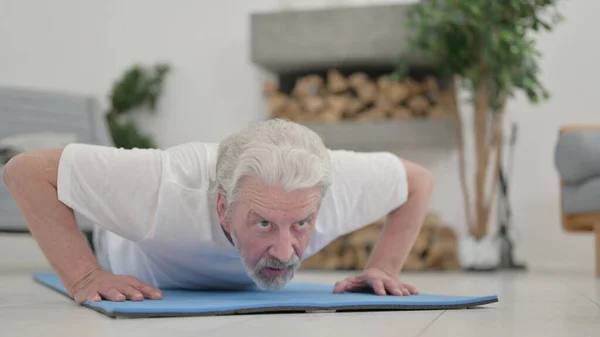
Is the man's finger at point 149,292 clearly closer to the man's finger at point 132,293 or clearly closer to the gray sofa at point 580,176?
the man's finger at point 132,293

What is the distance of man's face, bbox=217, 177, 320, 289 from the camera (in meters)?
1.65

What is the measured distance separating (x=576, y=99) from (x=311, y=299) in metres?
3.49

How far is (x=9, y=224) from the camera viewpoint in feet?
12.0

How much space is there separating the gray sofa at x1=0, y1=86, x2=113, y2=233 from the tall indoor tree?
66.3 inches

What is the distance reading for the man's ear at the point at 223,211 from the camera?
181 centimetres

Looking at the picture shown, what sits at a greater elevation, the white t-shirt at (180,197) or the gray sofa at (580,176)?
the white t-shirt at (180,197)

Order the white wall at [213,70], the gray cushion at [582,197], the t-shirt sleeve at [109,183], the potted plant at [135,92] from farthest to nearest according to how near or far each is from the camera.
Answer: the potted plant at [135,92] → the white wall at [213,70] → the gray cushion at [582,197] → the t-shirt sleeve at [109,183]

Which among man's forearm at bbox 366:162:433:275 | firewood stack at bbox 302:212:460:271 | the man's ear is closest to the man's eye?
the man's ear

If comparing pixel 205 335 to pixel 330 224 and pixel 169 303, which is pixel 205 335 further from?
pixel 330 224

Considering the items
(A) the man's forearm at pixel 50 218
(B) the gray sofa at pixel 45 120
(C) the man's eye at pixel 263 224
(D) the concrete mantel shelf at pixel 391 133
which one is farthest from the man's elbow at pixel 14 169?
(D) the concrete mantel shelf at pixel 391 133

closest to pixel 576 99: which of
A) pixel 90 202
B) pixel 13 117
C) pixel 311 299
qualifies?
pixel 13 117

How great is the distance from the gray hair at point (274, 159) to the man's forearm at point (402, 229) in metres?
0.48

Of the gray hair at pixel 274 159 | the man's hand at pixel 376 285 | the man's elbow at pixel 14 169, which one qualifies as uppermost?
the gray hair at pixel 274 159

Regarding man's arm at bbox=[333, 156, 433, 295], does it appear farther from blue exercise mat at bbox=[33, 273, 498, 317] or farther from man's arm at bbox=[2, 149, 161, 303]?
man's arm at bbox=[2, 149, 161, 303]
